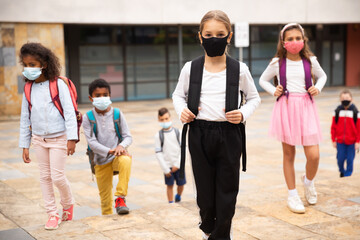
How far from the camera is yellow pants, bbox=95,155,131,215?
18.0 ft

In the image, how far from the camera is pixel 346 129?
7.91 metres

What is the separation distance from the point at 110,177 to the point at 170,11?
13.9m

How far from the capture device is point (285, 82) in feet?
17.6

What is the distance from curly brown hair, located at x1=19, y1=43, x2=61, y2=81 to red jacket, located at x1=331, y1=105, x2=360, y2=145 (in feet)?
15.3

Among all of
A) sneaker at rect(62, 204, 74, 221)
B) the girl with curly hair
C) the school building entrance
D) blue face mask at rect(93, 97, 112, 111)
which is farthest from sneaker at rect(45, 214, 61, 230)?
the school building entrance

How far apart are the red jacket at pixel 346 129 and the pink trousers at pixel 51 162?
453cm

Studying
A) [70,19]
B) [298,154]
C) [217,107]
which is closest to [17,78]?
[70,19]

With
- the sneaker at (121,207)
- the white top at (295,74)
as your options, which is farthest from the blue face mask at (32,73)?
the white top at (295,74)

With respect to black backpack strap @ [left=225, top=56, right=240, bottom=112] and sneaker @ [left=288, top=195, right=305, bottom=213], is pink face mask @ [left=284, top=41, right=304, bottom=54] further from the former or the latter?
black backpack strap @ [left=225, top=56, right=240, bottom=112]

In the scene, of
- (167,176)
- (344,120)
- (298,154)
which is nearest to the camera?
(167,176)

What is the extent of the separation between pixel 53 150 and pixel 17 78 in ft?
40.6

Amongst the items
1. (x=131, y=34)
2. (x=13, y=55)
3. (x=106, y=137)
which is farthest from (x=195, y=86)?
(x=131, y=34)

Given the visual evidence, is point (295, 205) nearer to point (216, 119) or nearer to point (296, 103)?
point (296, 103)

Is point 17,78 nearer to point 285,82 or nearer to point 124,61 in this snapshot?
point 124,61
